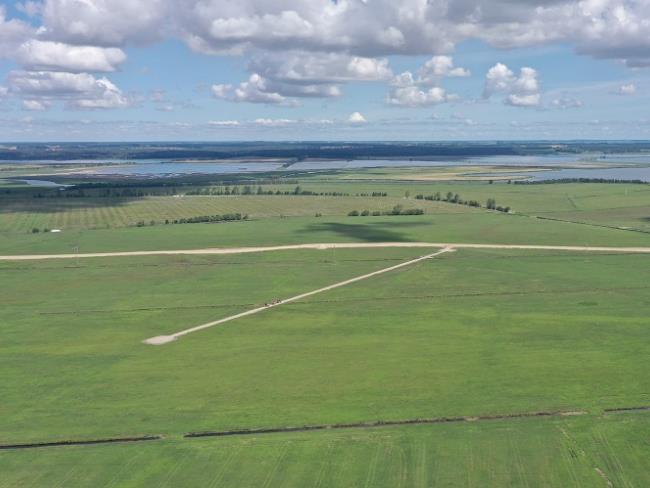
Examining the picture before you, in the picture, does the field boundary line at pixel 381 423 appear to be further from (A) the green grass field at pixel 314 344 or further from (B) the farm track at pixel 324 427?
(A) the green grass field at pixel 314 344

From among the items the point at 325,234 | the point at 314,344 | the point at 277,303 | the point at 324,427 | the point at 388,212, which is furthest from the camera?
the point at 388,212

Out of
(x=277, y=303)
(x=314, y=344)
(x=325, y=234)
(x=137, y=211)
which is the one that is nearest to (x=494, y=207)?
(x=325, y=234)

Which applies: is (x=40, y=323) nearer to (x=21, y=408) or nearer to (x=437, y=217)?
A: (x=21, y=408)

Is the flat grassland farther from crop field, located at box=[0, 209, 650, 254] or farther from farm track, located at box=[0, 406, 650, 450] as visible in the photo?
crop field, located at box=[0, 209, 650, 254]

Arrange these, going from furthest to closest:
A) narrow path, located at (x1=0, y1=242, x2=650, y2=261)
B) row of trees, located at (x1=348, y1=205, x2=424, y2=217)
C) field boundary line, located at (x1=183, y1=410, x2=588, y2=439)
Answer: row of trees, located at (x1=348, y1=205, x2=424, y2=217) < narrow path, located at (x1=0, y1=242, x2=650, y2=261) < field boundary line, located at (x1=183, y1=410, x2=588, y2=439)

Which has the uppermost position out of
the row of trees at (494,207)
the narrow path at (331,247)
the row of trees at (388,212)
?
the row of trees at (494,207)

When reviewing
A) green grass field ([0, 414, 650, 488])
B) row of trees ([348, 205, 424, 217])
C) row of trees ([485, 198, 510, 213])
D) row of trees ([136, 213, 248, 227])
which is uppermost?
row of trees ([485, 198, 510, 213])

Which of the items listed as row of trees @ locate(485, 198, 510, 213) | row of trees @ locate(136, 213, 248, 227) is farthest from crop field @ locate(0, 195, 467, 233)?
row of trees @ locate(485, 198, 510, 213)

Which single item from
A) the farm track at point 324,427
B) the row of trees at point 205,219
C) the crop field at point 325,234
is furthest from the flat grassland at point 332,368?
the row of trees at point 205,219

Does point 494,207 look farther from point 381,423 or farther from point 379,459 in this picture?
point 379,459
